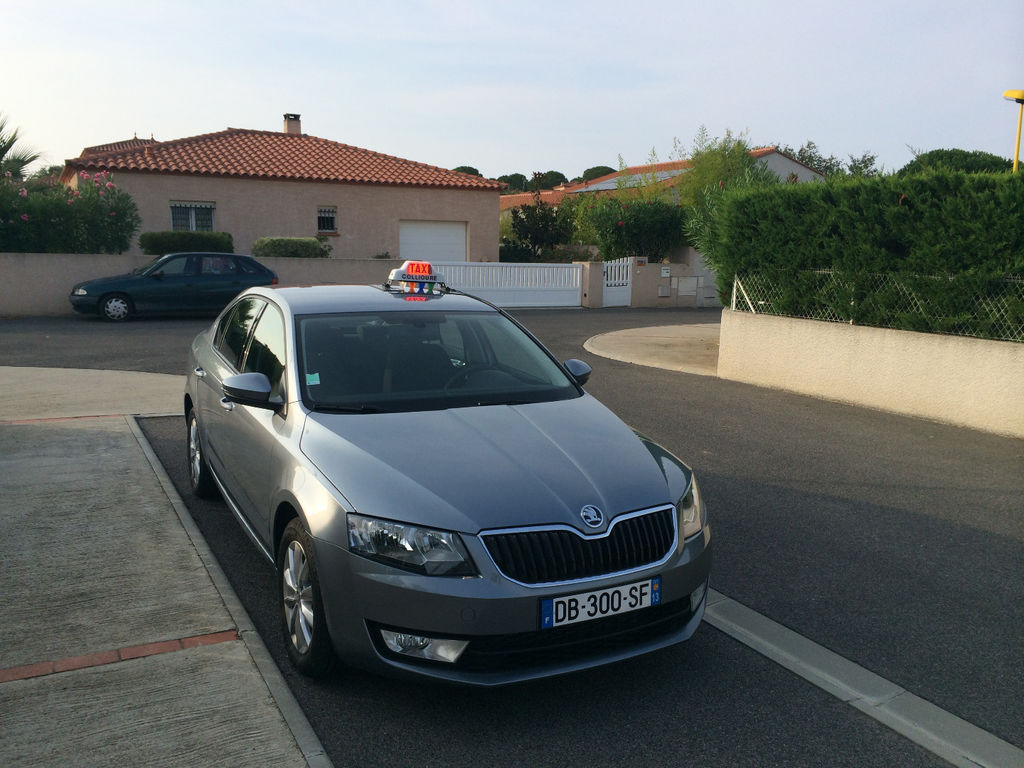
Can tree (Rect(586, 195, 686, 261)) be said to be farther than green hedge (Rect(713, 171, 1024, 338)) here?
Yes

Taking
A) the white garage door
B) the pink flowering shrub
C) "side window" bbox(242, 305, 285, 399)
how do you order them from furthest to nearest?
the white garage door, the pink flowering shrub, "side window" bbox(242, 305, 285, 399)

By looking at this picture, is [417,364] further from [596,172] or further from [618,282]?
[596,172]

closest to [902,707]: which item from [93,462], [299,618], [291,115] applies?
[299,618]

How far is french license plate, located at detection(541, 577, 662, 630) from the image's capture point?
11.0 feet

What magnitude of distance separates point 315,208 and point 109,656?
25.0 meters

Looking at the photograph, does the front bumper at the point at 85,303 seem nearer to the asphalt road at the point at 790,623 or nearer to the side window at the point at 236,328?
the asphalt road at the point at 790,623

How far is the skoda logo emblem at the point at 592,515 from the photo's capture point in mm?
3501

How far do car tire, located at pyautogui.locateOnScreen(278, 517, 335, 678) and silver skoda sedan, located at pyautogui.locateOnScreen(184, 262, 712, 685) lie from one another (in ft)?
0.03

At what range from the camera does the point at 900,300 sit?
10.2 metres

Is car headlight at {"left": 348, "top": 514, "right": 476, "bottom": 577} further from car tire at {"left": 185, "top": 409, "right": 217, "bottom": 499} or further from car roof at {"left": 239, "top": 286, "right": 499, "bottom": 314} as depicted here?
car tire at {"left": 185, "top": 409, "right": 217, "bottom": 499}

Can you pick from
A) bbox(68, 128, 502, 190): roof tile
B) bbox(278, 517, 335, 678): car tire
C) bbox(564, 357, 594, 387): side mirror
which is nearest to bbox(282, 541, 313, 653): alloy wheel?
bbox(278, 517, 335, 678): car tire

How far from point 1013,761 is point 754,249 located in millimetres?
9710

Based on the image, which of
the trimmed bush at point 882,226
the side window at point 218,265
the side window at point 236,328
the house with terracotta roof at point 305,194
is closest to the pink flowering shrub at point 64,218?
the side window at point 218,265

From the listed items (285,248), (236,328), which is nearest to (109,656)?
(236,328)
